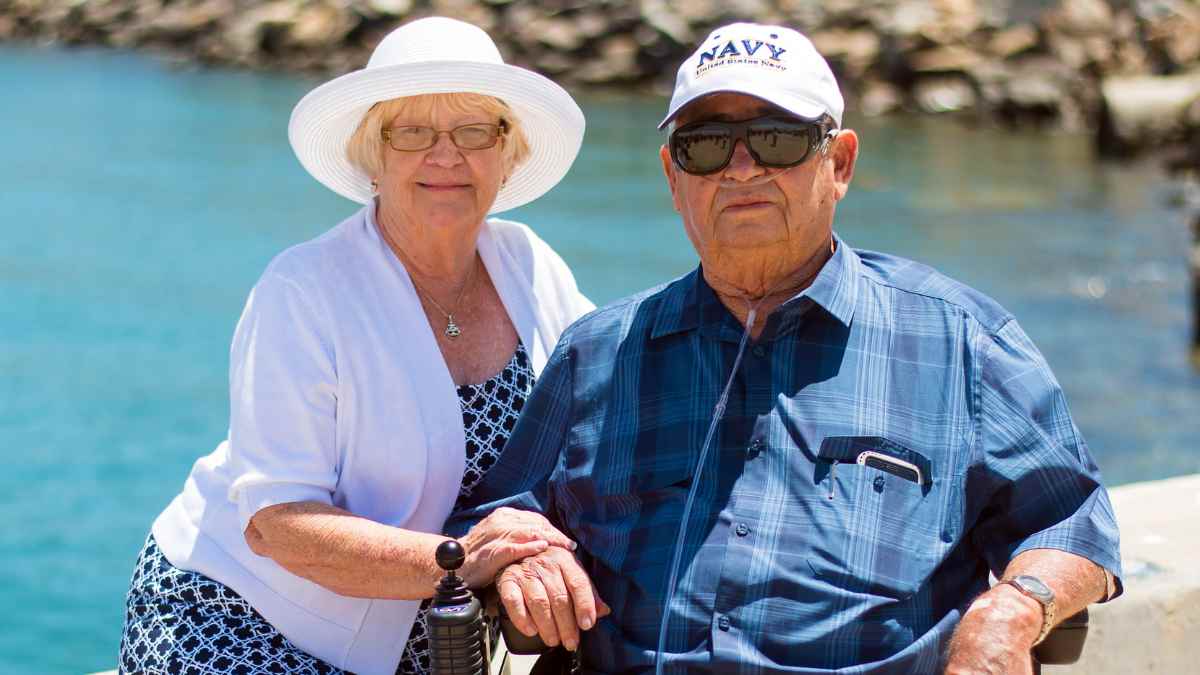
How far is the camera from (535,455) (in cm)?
247

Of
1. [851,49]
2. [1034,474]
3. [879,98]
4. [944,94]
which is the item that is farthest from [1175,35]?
[1034,474]

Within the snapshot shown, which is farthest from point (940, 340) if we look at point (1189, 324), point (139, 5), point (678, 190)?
point (139, 5)

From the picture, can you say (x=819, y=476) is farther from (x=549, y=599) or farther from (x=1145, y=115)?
(x=1145, y=115)

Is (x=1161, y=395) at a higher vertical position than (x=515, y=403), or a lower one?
lower

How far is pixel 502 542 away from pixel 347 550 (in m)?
0.26

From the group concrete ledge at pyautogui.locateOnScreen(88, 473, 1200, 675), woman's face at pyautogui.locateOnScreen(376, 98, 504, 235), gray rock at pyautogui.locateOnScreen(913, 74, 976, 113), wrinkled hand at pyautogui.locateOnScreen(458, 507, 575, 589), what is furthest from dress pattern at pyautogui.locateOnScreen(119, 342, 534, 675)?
gray rock at pyautogui.locateOnScreen(913, 74, 976, 113)

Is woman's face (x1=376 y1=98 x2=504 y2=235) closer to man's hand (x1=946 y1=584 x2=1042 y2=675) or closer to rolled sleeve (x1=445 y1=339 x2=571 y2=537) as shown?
rolled sleeve (x1=445 y1=339 x2=571 y2=537)

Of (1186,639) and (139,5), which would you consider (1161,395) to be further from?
(139,5)

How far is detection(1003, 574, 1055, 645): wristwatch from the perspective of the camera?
2.12m

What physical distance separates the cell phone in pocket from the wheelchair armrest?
282 millimetres

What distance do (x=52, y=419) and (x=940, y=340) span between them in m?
7.38

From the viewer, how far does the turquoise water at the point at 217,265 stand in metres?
7.68

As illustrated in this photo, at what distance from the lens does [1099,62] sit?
21891 millimetres

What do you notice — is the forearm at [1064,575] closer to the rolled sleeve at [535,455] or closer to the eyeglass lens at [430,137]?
the rolled sleeve at [535,455]
